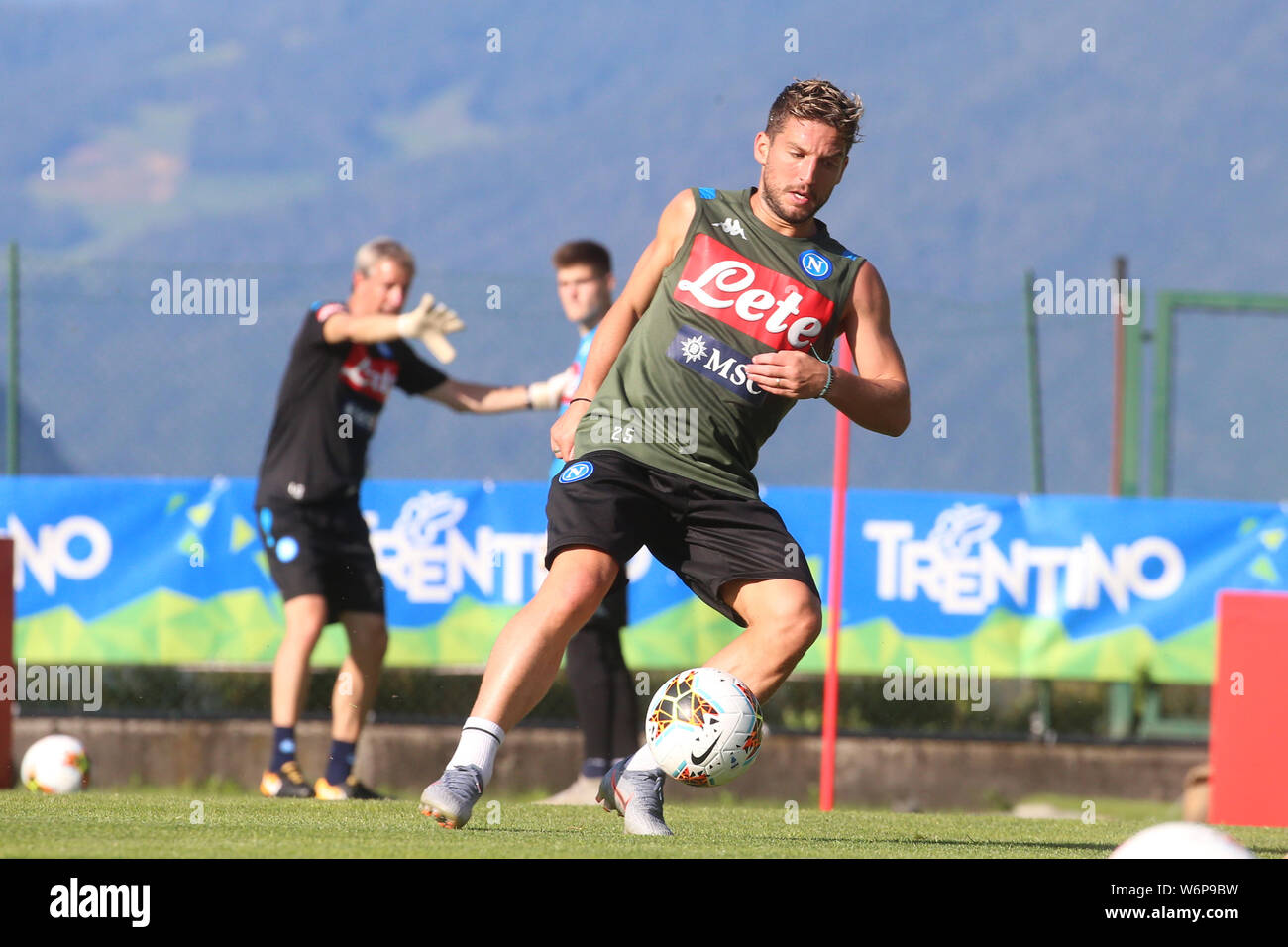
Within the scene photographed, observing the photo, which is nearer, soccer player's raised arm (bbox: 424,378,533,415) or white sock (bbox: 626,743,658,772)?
white sock (bbox: 626,743,658,772)

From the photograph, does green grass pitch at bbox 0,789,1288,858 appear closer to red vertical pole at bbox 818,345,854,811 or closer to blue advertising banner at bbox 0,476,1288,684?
red vertical pole at bbox 818,345,854,811

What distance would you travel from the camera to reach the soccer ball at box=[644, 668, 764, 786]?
4.34 metres

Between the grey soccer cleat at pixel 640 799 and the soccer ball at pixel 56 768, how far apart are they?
3611 millimetres

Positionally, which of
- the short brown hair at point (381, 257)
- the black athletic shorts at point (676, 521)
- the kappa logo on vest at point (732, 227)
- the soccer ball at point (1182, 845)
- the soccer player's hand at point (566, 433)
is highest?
the short brown hair at point (381, 257)

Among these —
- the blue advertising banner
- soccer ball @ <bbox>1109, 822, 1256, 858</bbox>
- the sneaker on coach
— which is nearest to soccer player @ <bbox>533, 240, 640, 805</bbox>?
the sneaker on coach

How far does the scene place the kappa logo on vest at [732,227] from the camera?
184 inches

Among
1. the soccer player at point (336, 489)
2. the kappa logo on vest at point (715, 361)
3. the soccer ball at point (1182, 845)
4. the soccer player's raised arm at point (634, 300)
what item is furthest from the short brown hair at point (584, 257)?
the soccer ball at point (1182, 845)

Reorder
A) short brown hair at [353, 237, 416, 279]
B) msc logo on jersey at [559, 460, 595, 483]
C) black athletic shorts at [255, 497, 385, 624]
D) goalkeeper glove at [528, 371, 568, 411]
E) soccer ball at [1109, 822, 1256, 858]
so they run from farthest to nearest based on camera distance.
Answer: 1. short brown hair at [353, 237, 416, 279]
2. goalkeeper glove at [528, 371, 568, 411]
3. black athletic shorts at [255, 497, 385, 624]
4. msc logo on jersey at [559, 460, 595, 483]
5. soccer ball at [1109, 822, 1256, 858]

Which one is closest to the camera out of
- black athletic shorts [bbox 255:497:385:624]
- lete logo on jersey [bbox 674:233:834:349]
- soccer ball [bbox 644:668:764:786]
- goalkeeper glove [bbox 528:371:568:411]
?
soccer ball [bbox 644:668:764:786]

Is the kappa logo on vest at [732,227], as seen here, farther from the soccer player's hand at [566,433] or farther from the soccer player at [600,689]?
the soccer player at [600,689]

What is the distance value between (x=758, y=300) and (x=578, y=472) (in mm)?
657

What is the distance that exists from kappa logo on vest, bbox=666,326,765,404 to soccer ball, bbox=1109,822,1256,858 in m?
1.61

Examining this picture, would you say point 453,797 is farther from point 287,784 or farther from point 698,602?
point 698,602
